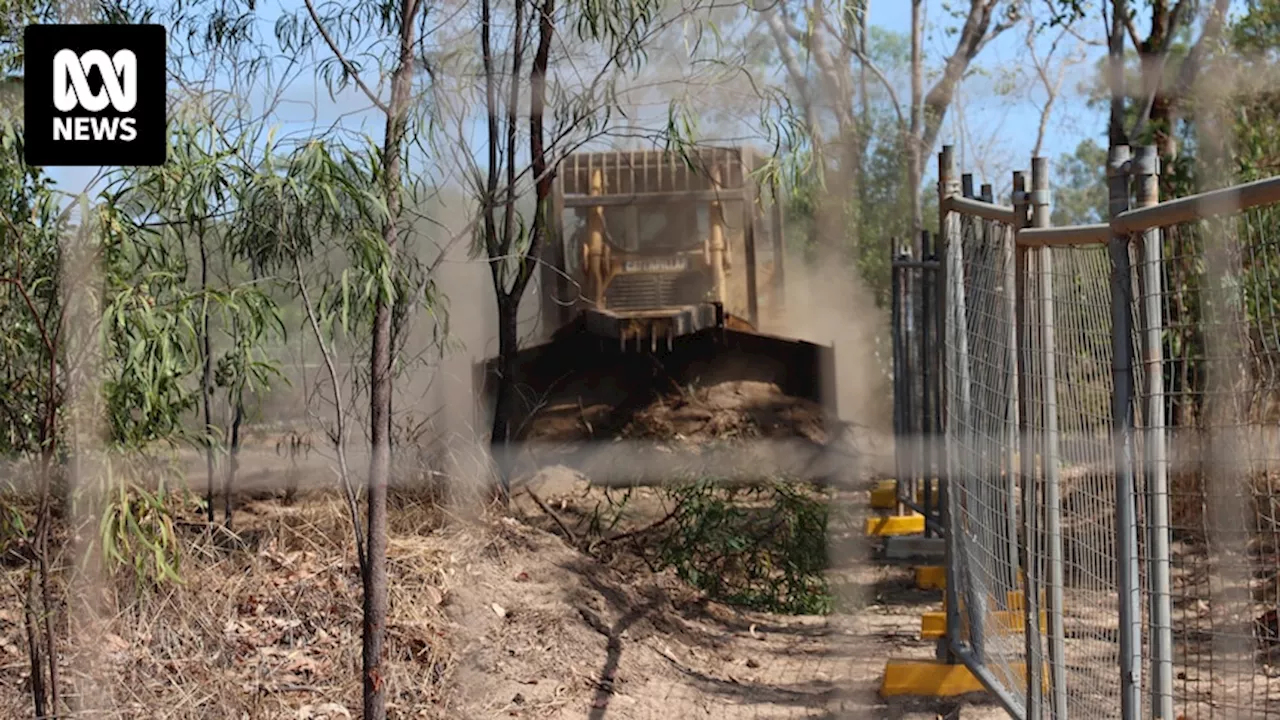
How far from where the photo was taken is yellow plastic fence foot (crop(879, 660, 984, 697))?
3.06m

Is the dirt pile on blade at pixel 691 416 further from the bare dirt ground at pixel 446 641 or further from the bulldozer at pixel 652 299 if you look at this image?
the bare dirt ground at pixel 446 641

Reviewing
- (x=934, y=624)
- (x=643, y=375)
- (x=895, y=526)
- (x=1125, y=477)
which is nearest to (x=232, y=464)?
(x=934, y=624)

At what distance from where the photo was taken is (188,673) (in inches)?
113

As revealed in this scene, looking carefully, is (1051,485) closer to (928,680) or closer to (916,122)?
(928,680)

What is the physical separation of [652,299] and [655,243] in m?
0.23

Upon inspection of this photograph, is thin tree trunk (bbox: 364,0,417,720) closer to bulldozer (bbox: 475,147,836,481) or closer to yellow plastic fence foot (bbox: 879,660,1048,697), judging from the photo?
yellow plastic fence foot (bbox: 879,660,1048,697)

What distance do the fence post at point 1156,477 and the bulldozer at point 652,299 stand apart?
10.5 ft

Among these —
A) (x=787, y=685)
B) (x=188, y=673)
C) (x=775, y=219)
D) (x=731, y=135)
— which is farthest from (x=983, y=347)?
(x=775, y=219)

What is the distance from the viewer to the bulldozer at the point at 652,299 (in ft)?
17.3

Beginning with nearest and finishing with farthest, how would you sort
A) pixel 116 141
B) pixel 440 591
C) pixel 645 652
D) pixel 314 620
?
1. pixel 116 141
2. pixel 314 620
3. pixel 440 591
4. pixel 645 652

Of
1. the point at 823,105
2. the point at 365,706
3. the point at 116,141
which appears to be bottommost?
the point at 365,706

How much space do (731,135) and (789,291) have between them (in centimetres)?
297

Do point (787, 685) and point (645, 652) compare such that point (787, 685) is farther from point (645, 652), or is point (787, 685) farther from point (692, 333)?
point (692, 333)

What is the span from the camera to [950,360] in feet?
9.97
